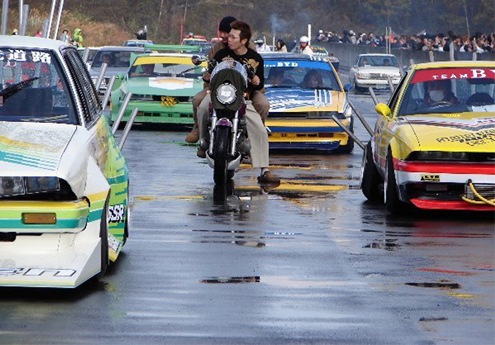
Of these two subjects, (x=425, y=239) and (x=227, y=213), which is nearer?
(x=425, y=239)

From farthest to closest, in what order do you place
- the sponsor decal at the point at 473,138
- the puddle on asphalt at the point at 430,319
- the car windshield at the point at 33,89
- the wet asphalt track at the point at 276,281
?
the sponsor decal at the point at 473,138 → the car windshield at the point at 33,89 → the puddle on asphalt at the point at 430,319 → the wet asphalt track at the point at 276,281

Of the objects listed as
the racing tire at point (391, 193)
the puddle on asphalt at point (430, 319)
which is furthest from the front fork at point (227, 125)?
the puddle on asphalt at point (430, 319)

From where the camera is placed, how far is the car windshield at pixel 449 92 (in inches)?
564

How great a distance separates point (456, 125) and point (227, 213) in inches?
83.8

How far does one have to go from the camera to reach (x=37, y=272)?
27.8 feet

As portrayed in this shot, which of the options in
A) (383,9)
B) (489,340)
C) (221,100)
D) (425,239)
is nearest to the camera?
(489,340)

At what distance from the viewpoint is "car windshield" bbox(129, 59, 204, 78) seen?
26.9 m

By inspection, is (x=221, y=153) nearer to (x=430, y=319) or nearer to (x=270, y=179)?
(x=270, y=179)

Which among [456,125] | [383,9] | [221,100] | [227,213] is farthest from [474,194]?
[383,9]

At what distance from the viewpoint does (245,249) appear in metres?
10.8

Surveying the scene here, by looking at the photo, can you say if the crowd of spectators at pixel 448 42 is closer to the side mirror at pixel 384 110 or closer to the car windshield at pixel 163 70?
the car windshield at pixel 163 70

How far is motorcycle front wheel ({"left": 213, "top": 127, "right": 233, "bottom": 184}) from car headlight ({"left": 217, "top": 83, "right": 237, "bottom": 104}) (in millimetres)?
283

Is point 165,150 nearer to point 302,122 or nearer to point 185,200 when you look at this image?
point 302,122

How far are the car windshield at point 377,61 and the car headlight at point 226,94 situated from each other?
40.0 meters
